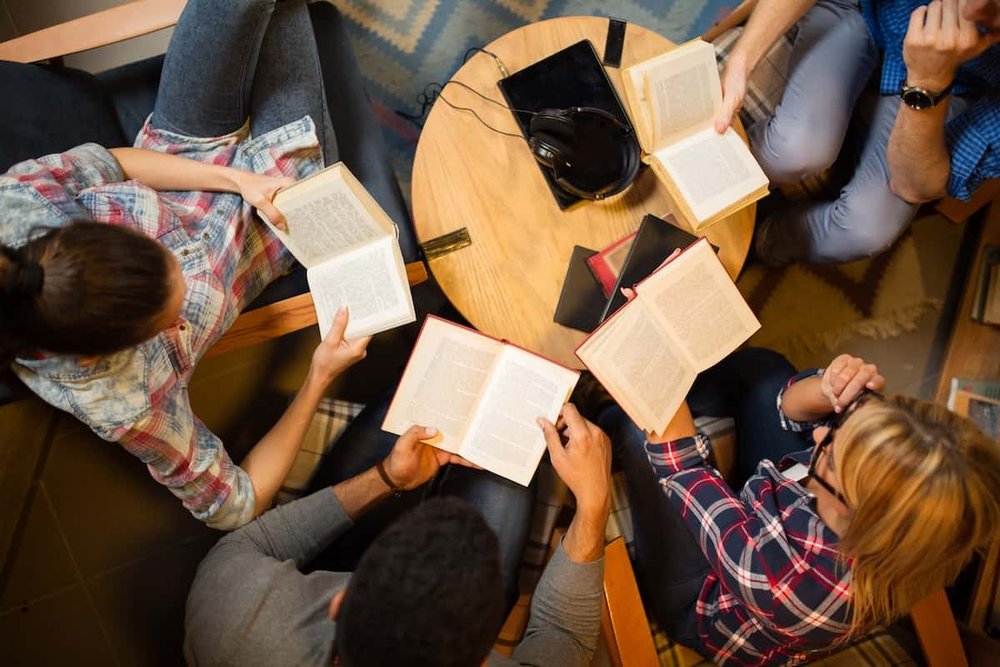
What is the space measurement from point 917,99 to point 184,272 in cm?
146

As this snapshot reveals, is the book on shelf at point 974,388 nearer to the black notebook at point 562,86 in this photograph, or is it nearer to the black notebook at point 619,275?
the black notebook at point 619,275

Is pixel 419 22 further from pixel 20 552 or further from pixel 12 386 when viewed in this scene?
pixel 20 552

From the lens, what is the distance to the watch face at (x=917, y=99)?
1309 millimetres

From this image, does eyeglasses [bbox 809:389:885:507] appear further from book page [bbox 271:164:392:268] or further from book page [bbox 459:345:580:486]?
book page [bbox 271:164:392:268]

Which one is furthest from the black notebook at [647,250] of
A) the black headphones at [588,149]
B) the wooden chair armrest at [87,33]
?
the wooden chair armrest at [87,33]

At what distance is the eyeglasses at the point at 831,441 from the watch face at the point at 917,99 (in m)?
0.56

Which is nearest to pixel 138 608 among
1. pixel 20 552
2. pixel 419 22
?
pixel 20 552

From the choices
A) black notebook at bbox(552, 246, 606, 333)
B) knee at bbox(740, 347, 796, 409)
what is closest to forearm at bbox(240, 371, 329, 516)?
black notebook at bbox(552, 246, 606, 333)

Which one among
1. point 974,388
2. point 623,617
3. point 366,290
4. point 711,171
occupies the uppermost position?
point 711,171

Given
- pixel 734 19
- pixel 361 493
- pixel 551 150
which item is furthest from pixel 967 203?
pixel 361 493

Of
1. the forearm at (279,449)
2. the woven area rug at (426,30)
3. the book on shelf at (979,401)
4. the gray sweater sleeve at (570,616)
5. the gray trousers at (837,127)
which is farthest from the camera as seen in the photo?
the woven area rug at (426,30)

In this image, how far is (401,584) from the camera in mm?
854

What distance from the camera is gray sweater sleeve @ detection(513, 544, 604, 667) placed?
1240 millimetres

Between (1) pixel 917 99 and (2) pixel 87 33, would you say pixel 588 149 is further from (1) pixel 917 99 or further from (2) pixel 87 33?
(2) pixel 87 33
